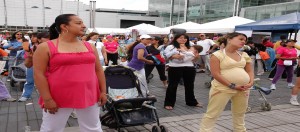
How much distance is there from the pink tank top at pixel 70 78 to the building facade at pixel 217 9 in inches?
1075

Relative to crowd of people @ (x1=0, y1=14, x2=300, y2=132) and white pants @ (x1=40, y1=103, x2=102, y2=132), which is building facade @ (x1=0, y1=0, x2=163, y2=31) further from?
white pants @ (x1=40, y1=103, x2=102, y2=132)

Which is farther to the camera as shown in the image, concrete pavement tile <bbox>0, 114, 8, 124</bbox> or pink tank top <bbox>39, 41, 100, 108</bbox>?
concrete pavement tile <bbox>0, 114, 8, 124</bbox>

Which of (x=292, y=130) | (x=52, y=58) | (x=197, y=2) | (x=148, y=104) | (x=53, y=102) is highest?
(x=197, y=2)

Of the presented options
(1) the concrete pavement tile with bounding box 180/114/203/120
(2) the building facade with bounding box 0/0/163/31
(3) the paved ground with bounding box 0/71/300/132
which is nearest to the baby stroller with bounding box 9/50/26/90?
(3) the paved ground with bounding box 0/71/300/132

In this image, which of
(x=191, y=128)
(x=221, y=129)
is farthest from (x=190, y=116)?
(x=221, y=129)

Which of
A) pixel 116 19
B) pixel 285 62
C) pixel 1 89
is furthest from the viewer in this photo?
pixel 116 19

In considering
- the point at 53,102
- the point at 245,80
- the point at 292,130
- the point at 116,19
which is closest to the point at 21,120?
the point at 53,102

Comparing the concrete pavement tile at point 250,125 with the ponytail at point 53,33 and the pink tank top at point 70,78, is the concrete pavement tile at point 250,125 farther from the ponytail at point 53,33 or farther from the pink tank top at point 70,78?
the ponytail at point 53,33

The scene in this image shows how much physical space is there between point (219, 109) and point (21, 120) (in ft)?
10.9

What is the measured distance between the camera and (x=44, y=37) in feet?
16.8

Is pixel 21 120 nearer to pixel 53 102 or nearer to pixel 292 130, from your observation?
pixel 53 102

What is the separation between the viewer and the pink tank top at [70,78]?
2509 millimetres

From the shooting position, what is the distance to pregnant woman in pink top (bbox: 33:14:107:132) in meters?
2.50

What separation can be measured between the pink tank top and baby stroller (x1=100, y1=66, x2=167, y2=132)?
1.21m
